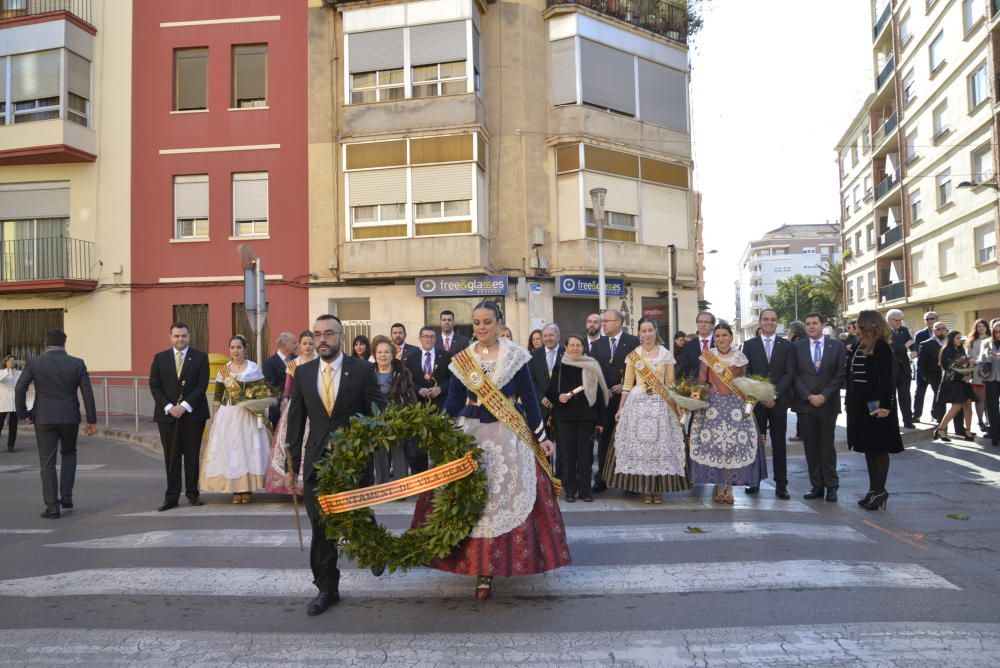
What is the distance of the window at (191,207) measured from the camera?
21844 mm

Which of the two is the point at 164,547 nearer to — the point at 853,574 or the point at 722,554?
the point at 722,554

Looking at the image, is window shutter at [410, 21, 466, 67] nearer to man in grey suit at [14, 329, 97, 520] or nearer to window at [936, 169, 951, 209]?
man in grey suit at [14, 329, 97, 520]

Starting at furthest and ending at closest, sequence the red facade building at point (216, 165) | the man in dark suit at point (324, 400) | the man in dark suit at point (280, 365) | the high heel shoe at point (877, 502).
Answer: the red facade building at point (216, 165) < the man in dark suit at point (280, 365) < the high heel shoe at point (877, 502) < the man in dark suit at point (324, 400)

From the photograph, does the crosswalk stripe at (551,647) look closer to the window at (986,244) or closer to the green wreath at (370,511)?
the green wreath at (370,511)

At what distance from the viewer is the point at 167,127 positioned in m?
21.9

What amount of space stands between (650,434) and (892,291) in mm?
39971

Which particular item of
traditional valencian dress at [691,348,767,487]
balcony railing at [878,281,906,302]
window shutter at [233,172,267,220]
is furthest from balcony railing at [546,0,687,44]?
balcony railing at [878,281,906,302]

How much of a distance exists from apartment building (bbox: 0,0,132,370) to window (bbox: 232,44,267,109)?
320 centimetres

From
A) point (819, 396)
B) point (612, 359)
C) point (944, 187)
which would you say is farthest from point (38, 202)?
point (944, 187)

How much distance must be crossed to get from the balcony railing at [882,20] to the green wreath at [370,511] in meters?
43.5

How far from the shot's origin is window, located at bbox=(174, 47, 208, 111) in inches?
867

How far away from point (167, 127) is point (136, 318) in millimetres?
5606

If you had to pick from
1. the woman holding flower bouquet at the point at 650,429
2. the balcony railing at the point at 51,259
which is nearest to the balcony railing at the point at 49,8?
the balcony railing at the point at 51,259

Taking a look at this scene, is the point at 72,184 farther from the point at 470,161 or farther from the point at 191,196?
the point at 470,161
